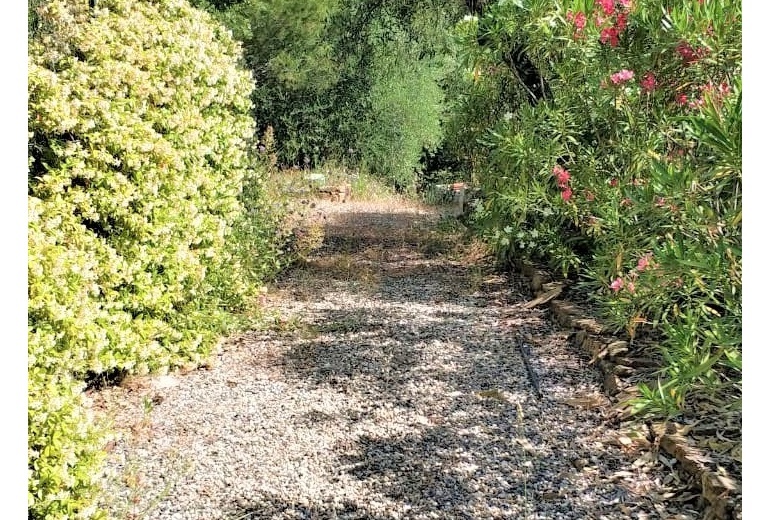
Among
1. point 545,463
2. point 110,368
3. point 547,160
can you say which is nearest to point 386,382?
point 545,463

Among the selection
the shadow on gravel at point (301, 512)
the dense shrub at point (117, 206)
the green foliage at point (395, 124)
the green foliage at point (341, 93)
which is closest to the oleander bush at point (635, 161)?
the shadow on gravel at point (301, 512)

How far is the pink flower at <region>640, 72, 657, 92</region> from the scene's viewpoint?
3861mm

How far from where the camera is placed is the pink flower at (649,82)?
386cm

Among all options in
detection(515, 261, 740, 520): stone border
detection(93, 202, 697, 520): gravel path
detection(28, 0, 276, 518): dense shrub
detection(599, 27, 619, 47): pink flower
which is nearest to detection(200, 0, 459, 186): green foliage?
detection(515, 261, 740, 520): stone border

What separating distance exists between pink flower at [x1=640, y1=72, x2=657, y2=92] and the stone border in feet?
4.88

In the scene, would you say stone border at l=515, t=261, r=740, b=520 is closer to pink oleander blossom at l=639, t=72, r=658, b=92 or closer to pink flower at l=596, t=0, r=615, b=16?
pink oleander blossom at l=639, t=72, r=658, b=92

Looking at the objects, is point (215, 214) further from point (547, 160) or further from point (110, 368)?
point (547, 160)

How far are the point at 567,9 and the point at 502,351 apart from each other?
7.35 ft

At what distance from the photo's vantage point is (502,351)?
4.71 meters

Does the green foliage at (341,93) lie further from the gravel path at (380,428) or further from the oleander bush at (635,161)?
the gravel path at (380,428)

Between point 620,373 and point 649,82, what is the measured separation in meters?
1.60

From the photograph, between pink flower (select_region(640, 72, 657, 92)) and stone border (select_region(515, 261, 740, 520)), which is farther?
pink flower (select_region(640, 72, 657, 92))

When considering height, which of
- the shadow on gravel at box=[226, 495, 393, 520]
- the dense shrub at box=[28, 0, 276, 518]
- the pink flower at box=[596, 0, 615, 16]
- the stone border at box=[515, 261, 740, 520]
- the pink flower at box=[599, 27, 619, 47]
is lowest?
the shadow on gravel at box=[226, 495, 393, 520]

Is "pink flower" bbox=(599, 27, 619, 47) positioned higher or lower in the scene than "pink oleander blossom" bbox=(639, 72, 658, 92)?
higher
